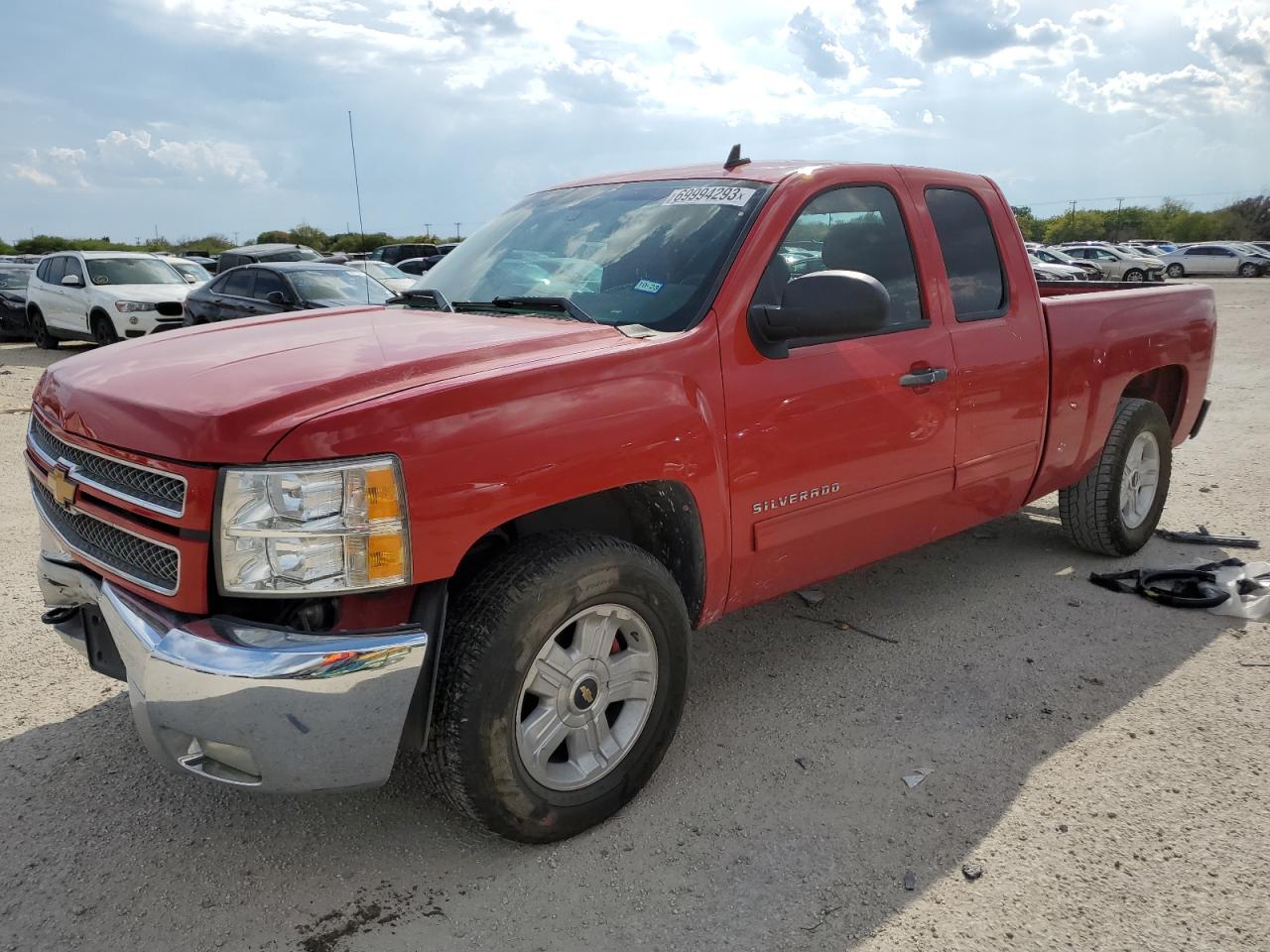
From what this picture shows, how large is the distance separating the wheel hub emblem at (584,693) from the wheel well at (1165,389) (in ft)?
12.6

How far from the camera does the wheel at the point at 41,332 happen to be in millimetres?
17047

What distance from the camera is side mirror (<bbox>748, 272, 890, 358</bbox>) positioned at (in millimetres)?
3072

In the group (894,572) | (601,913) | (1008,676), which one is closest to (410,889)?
(601,913)

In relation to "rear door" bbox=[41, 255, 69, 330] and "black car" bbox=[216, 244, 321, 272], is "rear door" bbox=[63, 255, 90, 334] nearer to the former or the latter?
"rear door" bbox=[41, 255, 69, 330]

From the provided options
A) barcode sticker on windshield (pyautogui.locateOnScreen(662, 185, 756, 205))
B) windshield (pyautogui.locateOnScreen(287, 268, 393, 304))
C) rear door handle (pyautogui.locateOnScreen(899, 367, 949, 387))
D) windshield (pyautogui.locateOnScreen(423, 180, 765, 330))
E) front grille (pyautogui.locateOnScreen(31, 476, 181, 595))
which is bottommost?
front grille (pyautogui.locateOnScreen(31, 476, 181, 595))

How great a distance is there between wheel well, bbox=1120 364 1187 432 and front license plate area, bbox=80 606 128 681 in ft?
16.1

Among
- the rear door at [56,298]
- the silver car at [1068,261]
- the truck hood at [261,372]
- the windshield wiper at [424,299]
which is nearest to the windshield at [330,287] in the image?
the rear door at [56,298]

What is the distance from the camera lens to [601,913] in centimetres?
262

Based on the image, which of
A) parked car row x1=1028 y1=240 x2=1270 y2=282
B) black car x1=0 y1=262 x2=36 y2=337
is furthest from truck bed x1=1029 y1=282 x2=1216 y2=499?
parked car row x1=1028 y1=240 x2=1270 y2=282

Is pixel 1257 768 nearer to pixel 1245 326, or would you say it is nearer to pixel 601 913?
pixel 601 913

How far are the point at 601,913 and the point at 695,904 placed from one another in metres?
0.25

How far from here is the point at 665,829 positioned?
2.97 m

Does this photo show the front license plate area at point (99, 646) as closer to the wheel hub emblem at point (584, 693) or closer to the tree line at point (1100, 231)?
the wheel hub emblem at point (584, 693)

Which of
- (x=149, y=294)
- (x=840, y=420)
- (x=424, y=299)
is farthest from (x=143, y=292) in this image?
(x=840, y=420)
